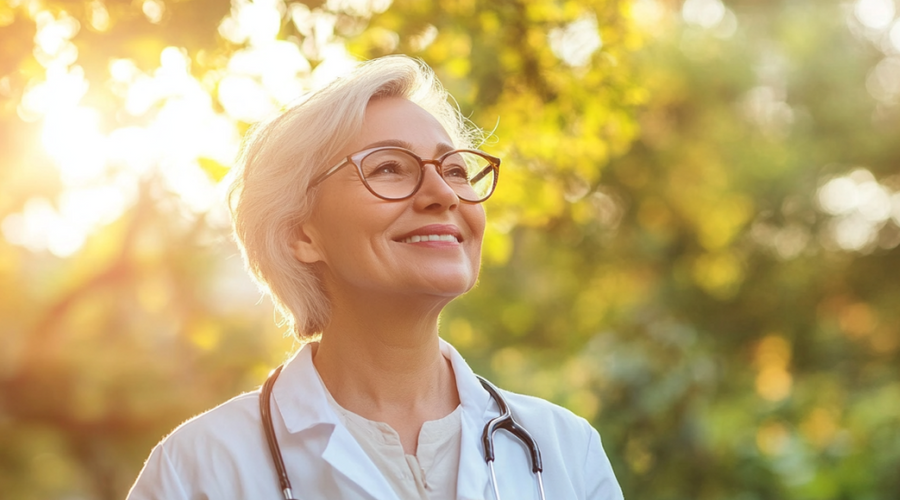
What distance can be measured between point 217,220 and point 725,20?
49.3 feet

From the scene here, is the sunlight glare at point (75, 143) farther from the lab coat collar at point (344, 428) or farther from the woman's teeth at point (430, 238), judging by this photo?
the woman's teeth at point (430, 238)

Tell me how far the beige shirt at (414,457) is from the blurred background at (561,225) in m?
1.54

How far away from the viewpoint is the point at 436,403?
Answer: 92.9 inches

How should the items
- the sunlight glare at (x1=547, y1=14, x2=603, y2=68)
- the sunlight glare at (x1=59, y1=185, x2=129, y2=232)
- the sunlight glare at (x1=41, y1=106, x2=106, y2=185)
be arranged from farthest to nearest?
the sunlight glare at (x1=59, y1=185, x2=129, y2=232) → the sunlight glare at (x1=547, y1=14, x2=603, y2=68) → the sunlight glare at (x1=41, y1=106, x2=106, y2=185)

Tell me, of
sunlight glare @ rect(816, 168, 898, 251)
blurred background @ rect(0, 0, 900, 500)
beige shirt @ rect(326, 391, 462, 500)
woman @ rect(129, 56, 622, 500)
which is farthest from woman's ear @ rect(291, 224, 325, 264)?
sunlight glare @ rect(816, 168, 898, 251)

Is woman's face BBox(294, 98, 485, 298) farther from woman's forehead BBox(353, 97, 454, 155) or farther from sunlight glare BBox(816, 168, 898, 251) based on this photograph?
sunlight glare BBox(816, 168, 898, 251)

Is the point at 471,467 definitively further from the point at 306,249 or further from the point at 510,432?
the point at 306,249

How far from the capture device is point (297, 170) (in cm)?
230

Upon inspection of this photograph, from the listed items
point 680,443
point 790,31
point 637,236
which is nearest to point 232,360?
point 680,443

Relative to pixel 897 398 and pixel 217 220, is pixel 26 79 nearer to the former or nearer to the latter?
pixel 217 220

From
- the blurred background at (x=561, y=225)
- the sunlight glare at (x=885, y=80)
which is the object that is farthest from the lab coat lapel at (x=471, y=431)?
the sunlight glare at (x=885, y=80)

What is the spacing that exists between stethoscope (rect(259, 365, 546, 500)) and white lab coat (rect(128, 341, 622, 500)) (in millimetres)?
18

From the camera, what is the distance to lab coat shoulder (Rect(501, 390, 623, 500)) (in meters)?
2.34

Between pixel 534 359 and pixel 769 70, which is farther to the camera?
pixel 769 70
